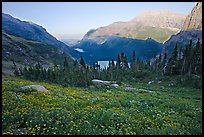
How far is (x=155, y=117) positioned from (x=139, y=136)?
13.0ft

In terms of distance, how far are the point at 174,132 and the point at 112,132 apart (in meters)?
3.47

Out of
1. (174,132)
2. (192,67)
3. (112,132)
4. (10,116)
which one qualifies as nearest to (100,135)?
(112,132)

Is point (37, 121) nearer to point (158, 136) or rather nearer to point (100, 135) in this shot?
point (100, 135)

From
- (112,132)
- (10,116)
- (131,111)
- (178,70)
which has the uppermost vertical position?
(10,116)

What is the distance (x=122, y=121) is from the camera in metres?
11.2

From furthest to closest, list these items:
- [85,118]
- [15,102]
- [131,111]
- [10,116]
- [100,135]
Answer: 1. [131,111]
2. [15,102]
3. [85,118]
4. [10,116]
5. [100,135]

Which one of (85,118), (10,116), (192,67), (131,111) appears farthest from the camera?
(192,67)

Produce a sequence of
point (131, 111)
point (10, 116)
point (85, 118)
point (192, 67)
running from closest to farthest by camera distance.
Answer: point (10, 116)
point (85, 118)
point (131, 111)
point (192, 67)

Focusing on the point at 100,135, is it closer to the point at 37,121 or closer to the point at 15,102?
the point at 37,121

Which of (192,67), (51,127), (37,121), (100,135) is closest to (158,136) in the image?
(100,135)

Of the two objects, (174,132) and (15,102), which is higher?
(15,102)

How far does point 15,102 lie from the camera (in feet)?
41.7

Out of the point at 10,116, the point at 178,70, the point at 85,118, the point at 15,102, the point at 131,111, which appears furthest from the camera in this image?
the point at 178,70

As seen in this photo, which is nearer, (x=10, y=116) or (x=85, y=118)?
(x=10, y=116)
